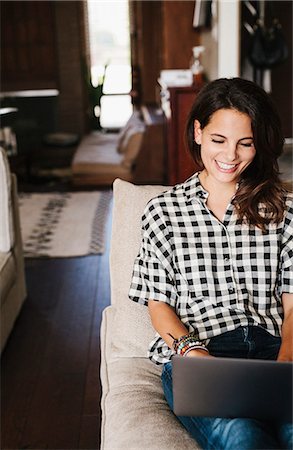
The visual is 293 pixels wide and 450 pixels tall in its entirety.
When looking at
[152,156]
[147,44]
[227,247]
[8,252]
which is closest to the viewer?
[227,247]

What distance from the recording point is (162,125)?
18.0 ft

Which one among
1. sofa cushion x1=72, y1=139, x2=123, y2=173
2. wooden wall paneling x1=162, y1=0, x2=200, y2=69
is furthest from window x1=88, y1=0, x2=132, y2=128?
wooden wall paneling x1=162, y1=0, x2=200, y2=69

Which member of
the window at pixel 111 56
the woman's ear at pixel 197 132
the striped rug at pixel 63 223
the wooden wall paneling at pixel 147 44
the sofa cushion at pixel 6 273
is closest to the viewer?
the woman's ear at pixel 197 132

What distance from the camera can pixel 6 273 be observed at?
275cm

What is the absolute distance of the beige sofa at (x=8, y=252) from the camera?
108 inches

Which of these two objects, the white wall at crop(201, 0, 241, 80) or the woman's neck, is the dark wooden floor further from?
the white wall at crop(201, 0, 241, 80)

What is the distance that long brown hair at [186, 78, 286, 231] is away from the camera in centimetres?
153

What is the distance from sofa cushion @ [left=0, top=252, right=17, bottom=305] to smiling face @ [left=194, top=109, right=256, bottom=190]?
135 centimetres

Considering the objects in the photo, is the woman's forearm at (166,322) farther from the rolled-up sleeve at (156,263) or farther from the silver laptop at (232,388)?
the silver laptop at (232,388)

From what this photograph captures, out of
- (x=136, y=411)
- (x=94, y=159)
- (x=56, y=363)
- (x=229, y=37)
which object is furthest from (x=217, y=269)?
(x=94, y=159)

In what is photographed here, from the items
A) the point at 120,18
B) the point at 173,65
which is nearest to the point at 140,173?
the point at 173,65

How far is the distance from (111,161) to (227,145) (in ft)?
13.8

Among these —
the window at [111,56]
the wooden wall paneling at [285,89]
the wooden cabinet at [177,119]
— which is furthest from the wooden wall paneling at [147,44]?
the wooden cabinet at [177,119]

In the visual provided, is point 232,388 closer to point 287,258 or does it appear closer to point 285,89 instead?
point 287,258
